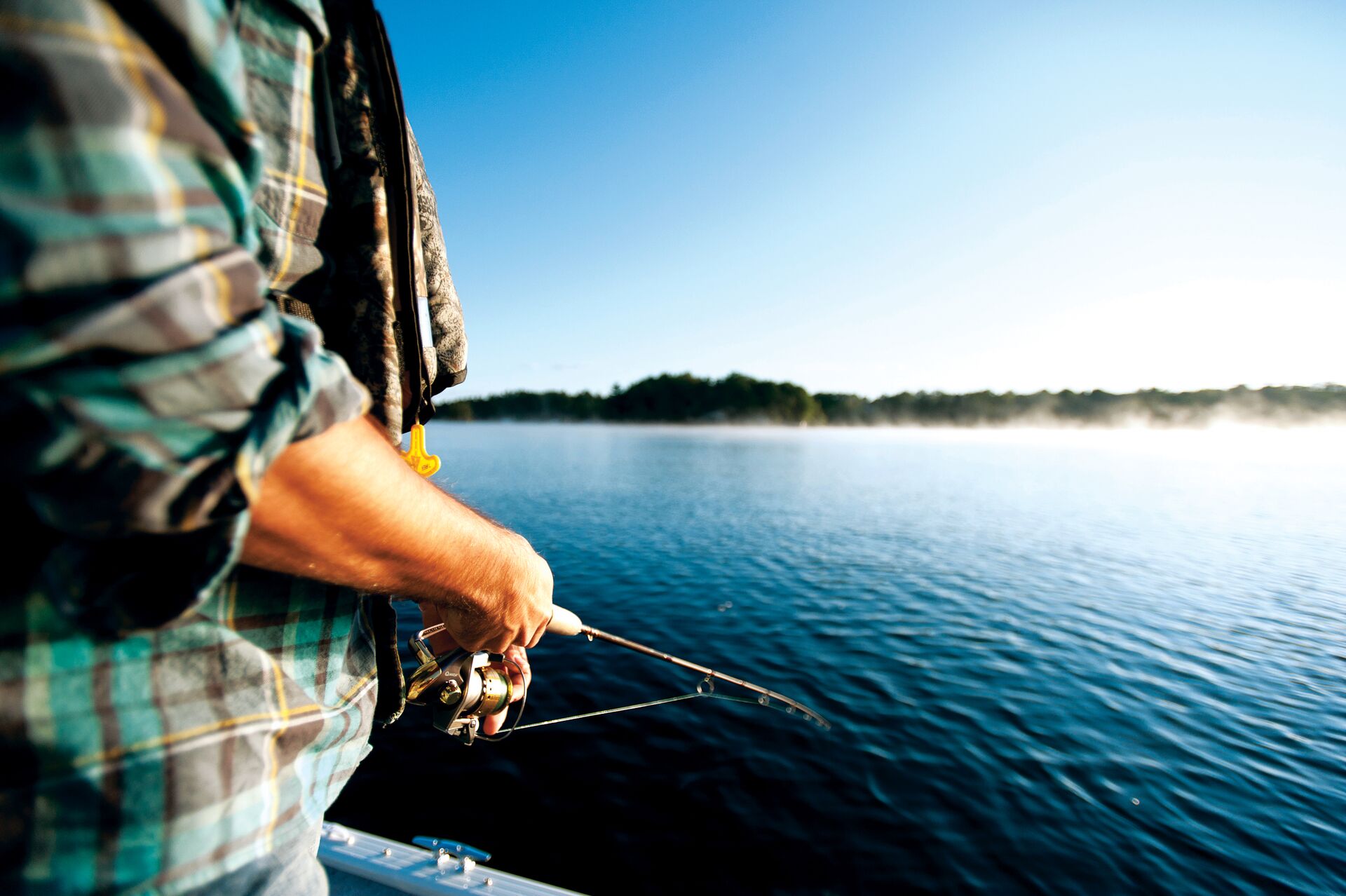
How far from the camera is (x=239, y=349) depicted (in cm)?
61

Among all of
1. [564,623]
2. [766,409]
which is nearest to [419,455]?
[564,623]

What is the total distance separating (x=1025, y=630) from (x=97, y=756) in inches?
491

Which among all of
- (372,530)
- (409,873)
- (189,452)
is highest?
(189,452)

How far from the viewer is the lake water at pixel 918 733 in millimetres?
4973

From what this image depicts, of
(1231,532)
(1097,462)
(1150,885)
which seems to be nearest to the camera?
(1150,885)

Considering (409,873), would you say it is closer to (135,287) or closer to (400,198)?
(400,198)

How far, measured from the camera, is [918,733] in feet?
22.5

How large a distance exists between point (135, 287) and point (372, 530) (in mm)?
414

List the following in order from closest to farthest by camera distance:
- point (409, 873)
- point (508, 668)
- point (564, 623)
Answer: point (564, 623)
point (508, 668)
point (409, 873)

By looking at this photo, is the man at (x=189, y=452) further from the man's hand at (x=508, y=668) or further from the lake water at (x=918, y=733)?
the man's hand at (x=508, y=668)

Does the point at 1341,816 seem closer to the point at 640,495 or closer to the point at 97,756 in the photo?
the point at 97,756

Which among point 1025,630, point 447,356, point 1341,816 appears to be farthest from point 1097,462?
point 447,356

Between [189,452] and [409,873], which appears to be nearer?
[189,452]

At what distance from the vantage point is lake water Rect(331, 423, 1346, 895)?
16.3ft
